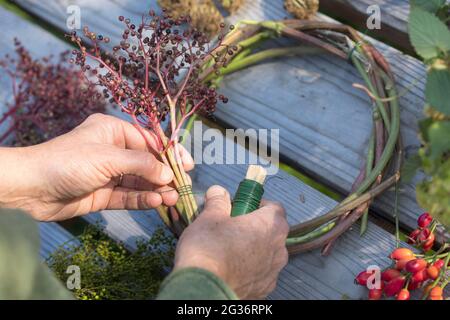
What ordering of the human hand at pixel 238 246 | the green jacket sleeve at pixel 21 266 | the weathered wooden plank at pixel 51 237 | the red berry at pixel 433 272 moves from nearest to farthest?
the green jacket sleeve at pixel 21 266 < the human hand at pixel 238 246 < the red berry at pixel 433 272 < the weathered wooden plank at pixel 51 237

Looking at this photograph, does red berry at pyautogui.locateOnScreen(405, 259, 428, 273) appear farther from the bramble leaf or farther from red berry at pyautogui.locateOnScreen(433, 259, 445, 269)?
the bramble leaf

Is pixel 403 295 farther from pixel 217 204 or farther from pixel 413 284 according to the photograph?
pixel 217 204

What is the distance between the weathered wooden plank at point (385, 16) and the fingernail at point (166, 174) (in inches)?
25.9

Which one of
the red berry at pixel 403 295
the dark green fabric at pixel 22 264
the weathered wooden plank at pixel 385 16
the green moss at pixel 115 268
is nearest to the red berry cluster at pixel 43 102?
the green moss at pixel 115 268

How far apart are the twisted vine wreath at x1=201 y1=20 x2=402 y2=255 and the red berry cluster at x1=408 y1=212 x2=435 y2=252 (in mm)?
113

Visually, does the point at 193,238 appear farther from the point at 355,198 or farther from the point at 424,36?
the point at 424,36

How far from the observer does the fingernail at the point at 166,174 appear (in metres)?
1.45

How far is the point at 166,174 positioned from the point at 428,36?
2.06 feet

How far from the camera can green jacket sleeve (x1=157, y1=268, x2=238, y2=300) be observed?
108 cm

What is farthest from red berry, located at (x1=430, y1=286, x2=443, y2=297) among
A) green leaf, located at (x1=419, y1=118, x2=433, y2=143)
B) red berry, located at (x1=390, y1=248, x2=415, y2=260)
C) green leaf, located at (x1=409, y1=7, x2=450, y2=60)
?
green leaf, located at (x1=409, y1=7, x2=450, y2=60)

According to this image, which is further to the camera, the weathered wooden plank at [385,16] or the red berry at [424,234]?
the weathered wooden plank at [385,16]

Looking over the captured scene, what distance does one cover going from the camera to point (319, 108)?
1.67 meters

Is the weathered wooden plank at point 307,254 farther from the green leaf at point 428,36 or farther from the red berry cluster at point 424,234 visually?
the green leaf at point 428,36
